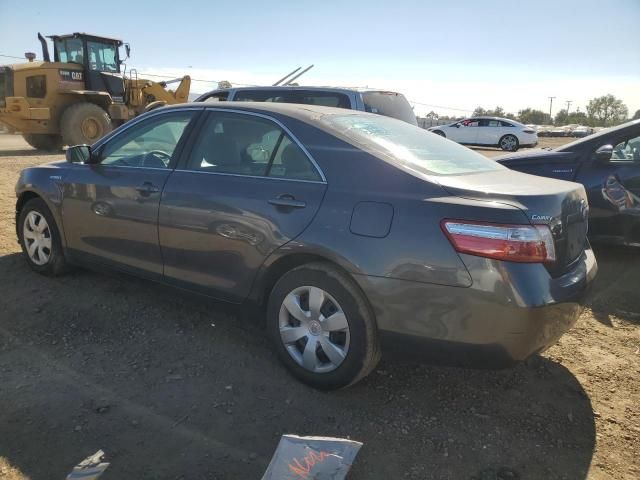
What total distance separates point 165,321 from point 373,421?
1.83m

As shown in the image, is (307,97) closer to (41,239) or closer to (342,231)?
(41,239)

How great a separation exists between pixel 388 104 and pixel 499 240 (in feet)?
19.3

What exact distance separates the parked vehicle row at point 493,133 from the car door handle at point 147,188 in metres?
22.3

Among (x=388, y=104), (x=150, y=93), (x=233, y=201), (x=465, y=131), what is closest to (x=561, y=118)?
(x=465, y=131)

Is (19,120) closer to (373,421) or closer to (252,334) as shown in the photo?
(252,334)

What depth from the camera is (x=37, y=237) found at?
4621 millimetres

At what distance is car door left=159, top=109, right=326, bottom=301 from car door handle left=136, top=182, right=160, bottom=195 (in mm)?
103

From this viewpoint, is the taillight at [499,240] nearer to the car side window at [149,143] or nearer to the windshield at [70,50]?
the car side window at [149,143]

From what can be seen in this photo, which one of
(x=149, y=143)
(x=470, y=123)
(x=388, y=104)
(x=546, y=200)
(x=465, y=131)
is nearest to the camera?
(x=546, y=200)

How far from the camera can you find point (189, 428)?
2.68 m

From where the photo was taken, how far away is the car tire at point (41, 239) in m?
4.51

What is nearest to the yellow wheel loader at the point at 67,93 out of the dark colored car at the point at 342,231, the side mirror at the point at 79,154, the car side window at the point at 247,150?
the side mirror at the point at 79,154

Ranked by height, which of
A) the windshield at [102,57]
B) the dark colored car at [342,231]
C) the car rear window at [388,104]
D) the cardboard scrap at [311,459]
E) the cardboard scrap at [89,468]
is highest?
the windshield at [102,57]

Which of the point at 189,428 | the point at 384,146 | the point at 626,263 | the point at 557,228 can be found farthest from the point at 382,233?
the point at 626,263
